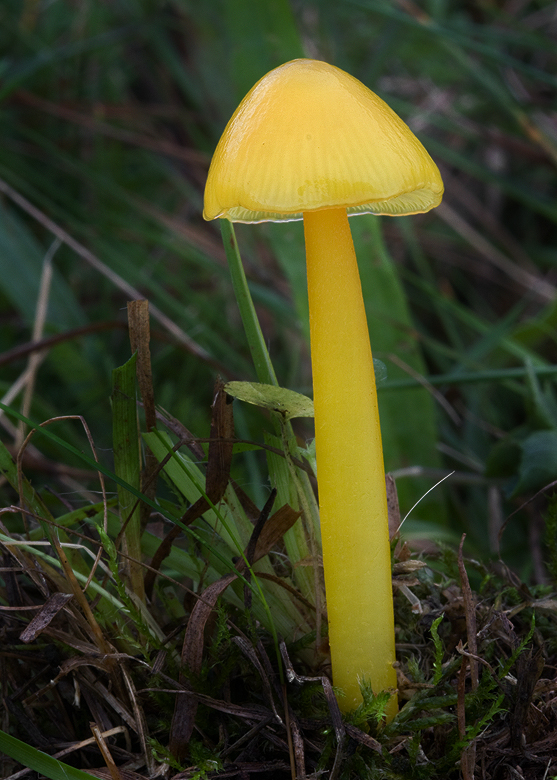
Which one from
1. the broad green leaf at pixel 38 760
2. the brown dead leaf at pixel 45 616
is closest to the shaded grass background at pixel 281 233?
the brown dead leaf at pixel 45 616

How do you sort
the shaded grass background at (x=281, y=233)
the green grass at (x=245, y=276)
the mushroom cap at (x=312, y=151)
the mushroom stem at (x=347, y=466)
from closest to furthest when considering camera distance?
the mushroom cap at (x=312, y=151), the mushroom stem at (x=347, y=466), the green grass at (x=245, y=276), the shaded grass background at (x=281, y=233)

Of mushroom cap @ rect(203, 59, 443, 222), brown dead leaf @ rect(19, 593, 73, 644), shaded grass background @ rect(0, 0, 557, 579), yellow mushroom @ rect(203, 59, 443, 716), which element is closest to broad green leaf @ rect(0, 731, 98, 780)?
brown dead leaf @ rect(19, 593, 73, 644)

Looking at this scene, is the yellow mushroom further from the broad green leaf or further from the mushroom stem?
the broad green leaf

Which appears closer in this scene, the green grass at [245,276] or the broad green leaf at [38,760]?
the broad green leaf at [38,760]

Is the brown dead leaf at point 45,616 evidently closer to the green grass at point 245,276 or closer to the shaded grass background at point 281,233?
the green grass at point 245,276

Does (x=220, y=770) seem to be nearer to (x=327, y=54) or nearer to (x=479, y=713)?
(x=479, y=713)

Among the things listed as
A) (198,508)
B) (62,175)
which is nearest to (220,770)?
(198,508)

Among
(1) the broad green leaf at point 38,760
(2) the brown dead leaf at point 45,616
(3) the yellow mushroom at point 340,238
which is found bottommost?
(1) the broad green leaf at point 38,760

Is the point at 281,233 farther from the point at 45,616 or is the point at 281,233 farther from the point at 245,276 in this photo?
the point at 45,616
